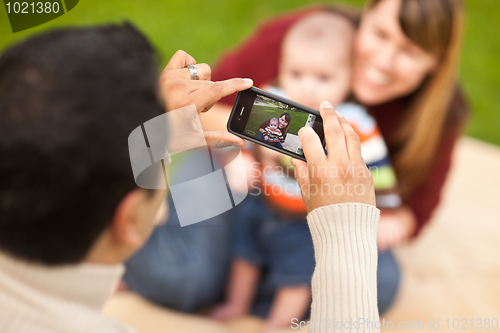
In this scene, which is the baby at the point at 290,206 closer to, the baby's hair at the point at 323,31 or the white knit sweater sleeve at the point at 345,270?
the baby's hair at the point at 323,31

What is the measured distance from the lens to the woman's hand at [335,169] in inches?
14.3

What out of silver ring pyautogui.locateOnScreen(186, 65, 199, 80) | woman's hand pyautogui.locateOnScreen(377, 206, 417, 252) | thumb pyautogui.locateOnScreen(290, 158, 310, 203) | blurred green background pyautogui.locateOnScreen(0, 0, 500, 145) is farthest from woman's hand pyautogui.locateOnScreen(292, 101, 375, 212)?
blurred green background pyautogui.locateOnScreen(0, 0, 500, 145)

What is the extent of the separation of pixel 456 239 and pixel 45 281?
0.96 m

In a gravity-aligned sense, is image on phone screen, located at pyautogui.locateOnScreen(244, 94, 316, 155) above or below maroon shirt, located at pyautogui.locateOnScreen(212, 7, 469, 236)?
above

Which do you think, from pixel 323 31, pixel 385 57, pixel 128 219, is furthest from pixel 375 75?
pixel 128 219

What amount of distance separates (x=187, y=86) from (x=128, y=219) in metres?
0.13

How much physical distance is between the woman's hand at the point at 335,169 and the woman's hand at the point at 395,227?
0.39m

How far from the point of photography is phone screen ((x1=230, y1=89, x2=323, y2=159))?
16.0 inches

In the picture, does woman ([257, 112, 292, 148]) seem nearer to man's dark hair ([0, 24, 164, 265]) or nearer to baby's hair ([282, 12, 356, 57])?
man's dark hair ([0, 24, 164, 265])

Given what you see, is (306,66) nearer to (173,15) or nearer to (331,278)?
(331,278)

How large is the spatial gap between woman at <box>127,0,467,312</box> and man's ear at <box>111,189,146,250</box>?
0.43 metres

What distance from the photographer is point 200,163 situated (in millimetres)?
461

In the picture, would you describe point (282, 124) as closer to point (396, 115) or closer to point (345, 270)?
point (345, 270)

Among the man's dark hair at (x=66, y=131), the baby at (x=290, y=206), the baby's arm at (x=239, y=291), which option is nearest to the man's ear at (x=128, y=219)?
the man's dark hair at (x=66, y=131)
